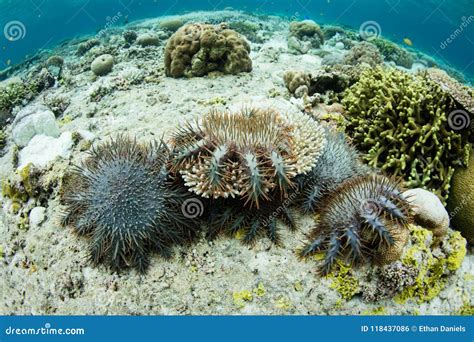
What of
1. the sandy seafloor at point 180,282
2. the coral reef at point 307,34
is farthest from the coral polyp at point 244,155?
the coral reef at point 307,34

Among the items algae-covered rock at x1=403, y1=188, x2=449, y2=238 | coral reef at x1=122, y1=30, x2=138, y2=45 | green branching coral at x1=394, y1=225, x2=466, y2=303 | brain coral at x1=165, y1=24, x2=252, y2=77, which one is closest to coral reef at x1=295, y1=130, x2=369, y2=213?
algae-covered rock at x1=403, y1=188, x2=449, y2=238

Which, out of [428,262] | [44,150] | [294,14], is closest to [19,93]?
[44,150]

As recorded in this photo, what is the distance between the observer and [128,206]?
10.0ft

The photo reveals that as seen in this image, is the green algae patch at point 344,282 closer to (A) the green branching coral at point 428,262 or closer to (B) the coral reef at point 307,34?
(A) the green branching coral at point 428,262

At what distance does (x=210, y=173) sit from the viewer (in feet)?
9.60

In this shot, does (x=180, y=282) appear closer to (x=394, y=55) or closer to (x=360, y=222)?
(x=360, y=222)

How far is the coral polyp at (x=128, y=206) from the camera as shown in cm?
309

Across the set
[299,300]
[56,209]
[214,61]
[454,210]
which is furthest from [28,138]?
[454,210]

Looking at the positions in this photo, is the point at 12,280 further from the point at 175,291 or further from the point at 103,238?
the point at 175,291

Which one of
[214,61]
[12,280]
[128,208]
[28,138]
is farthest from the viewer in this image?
[214,61]

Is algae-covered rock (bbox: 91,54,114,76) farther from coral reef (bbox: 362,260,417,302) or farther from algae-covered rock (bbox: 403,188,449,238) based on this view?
coral reef (bbox: 362,260,417,302)

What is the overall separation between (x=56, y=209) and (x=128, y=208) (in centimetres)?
185
